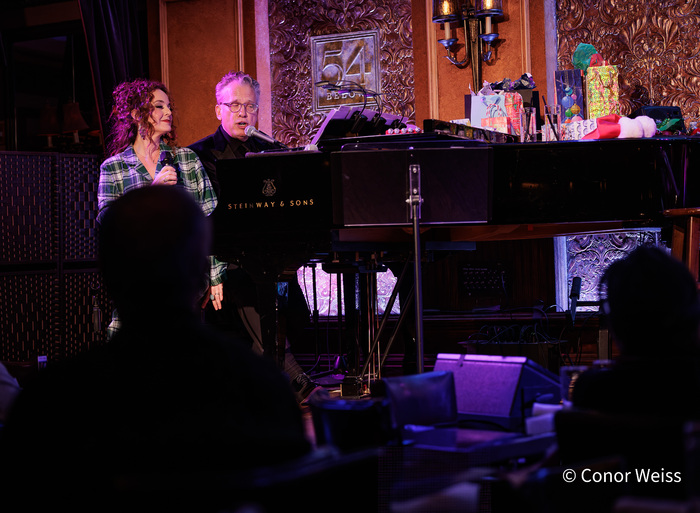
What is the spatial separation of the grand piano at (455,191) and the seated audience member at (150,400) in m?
2.11

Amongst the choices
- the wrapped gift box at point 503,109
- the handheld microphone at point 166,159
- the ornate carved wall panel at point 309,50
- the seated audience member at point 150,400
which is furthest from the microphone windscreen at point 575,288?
the seated audience member at point 150,400

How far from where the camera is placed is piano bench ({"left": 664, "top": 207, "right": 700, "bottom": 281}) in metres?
3.24

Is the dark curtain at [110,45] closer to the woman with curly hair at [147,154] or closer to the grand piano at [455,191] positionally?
the woman with curly hair at [147,154]

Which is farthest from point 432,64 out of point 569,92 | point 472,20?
point 569,92

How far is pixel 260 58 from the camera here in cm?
577

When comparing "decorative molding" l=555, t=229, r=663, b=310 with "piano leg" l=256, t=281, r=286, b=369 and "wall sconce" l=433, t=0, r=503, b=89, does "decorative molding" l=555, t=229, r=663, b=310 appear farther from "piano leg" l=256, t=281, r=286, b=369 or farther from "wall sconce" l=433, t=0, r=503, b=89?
"piano leg" l=256, t=281, r=286, b=369

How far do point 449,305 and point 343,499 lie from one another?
14.7 ft

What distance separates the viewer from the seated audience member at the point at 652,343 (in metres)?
1.25

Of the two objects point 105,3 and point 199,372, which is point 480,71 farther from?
point 199,372

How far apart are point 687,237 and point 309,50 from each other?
3328mm

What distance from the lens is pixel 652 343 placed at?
1302 millimetres

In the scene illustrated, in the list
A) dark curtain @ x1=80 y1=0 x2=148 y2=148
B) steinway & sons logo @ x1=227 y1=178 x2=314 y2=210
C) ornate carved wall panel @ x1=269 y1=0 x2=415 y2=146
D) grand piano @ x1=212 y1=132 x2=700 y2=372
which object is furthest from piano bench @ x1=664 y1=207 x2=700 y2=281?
dark curtain @ x1=80 y1=0 x2=148 y2=148

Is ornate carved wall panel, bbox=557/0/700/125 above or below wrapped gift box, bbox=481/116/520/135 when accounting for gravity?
above

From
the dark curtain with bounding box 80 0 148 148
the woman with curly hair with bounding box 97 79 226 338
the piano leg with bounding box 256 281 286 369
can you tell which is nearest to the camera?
the piano leg with bounding box 256 281 286 369
